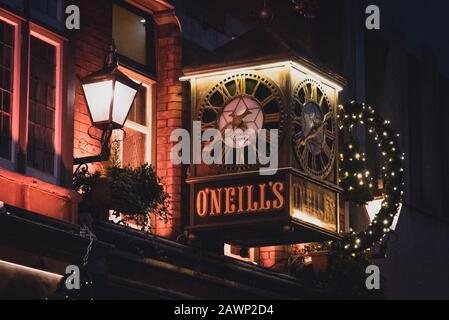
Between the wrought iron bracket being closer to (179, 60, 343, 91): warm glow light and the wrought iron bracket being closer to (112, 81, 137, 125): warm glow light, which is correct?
(112, 81, 137, 125): warm glow light

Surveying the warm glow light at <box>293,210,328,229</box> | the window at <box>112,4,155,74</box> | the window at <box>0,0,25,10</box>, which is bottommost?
the warm glow light at <box>293,210,328,229</box>

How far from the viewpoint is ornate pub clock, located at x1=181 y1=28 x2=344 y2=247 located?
1828 cm

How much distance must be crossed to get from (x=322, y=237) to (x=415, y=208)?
21.8ft

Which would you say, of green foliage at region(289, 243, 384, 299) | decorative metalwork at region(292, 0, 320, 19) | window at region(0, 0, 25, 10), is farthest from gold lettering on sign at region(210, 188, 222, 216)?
decorative metalwork at region(292, 0, 320, 19)

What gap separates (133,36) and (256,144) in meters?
2.17

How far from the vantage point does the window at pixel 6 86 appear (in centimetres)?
1544

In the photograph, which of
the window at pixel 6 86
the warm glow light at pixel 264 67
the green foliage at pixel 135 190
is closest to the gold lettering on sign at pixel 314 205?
the warm glow light at pixel 264 67

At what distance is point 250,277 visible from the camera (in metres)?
19.6

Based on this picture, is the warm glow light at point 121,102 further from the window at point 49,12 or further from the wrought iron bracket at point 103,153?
the window at point 49,12

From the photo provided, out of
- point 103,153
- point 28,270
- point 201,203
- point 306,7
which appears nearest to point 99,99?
point 103,153

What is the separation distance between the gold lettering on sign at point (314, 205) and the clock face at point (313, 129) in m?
0.21

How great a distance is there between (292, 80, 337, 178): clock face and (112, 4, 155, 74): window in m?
2.01

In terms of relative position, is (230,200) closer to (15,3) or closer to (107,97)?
(107,97)
